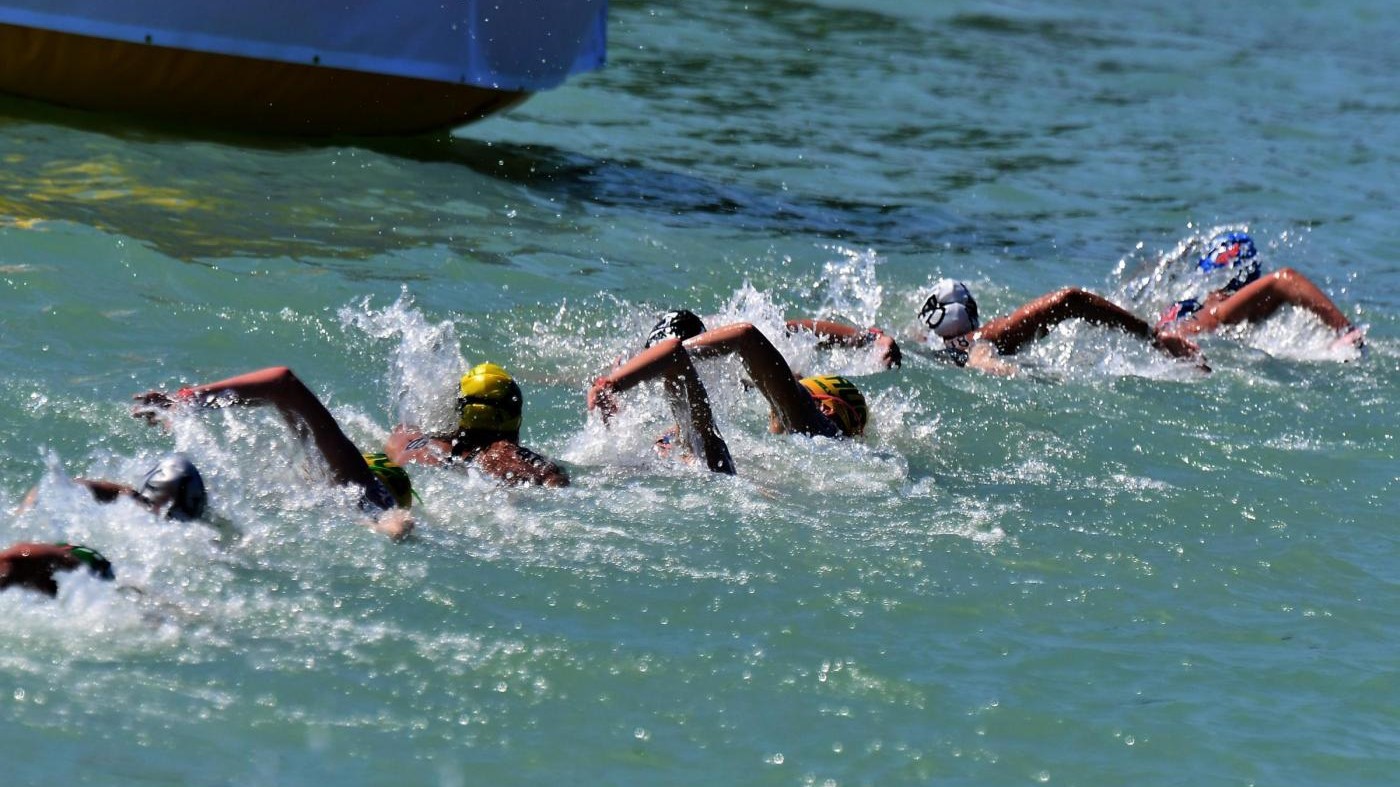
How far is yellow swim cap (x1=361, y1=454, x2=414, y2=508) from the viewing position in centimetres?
735

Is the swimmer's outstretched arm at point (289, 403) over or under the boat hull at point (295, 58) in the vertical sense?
under

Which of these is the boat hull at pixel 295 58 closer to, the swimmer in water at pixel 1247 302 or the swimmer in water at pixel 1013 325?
the swimmer in water at pixel 1013 325

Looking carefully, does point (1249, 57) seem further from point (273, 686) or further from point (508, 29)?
point (273, 686)

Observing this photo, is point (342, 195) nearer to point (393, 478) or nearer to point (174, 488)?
point (393, 478)

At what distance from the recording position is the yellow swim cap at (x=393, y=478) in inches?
289

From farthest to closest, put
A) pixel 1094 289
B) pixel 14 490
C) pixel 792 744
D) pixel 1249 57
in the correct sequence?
pixel 1249 57
pixel 1094 289
pixel 14 490
pixel 792 744

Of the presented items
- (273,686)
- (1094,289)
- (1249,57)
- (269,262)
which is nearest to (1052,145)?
(1094,289)

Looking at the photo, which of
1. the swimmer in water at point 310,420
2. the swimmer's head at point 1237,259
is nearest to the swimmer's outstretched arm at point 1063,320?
the swimmer's head at point 1237,259

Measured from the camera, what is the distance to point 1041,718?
6.11m

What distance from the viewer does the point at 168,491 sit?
6520 millimetres

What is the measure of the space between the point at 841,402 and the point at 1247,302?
14.2ft

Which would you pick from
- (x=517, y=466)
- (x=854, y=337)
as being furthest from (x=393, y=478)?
(x=854, y=337)

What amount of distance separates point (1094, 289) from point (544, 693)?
917 cm

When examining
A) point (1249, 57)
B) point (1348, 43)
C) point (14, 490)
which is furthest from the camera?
point (1348, 43)
